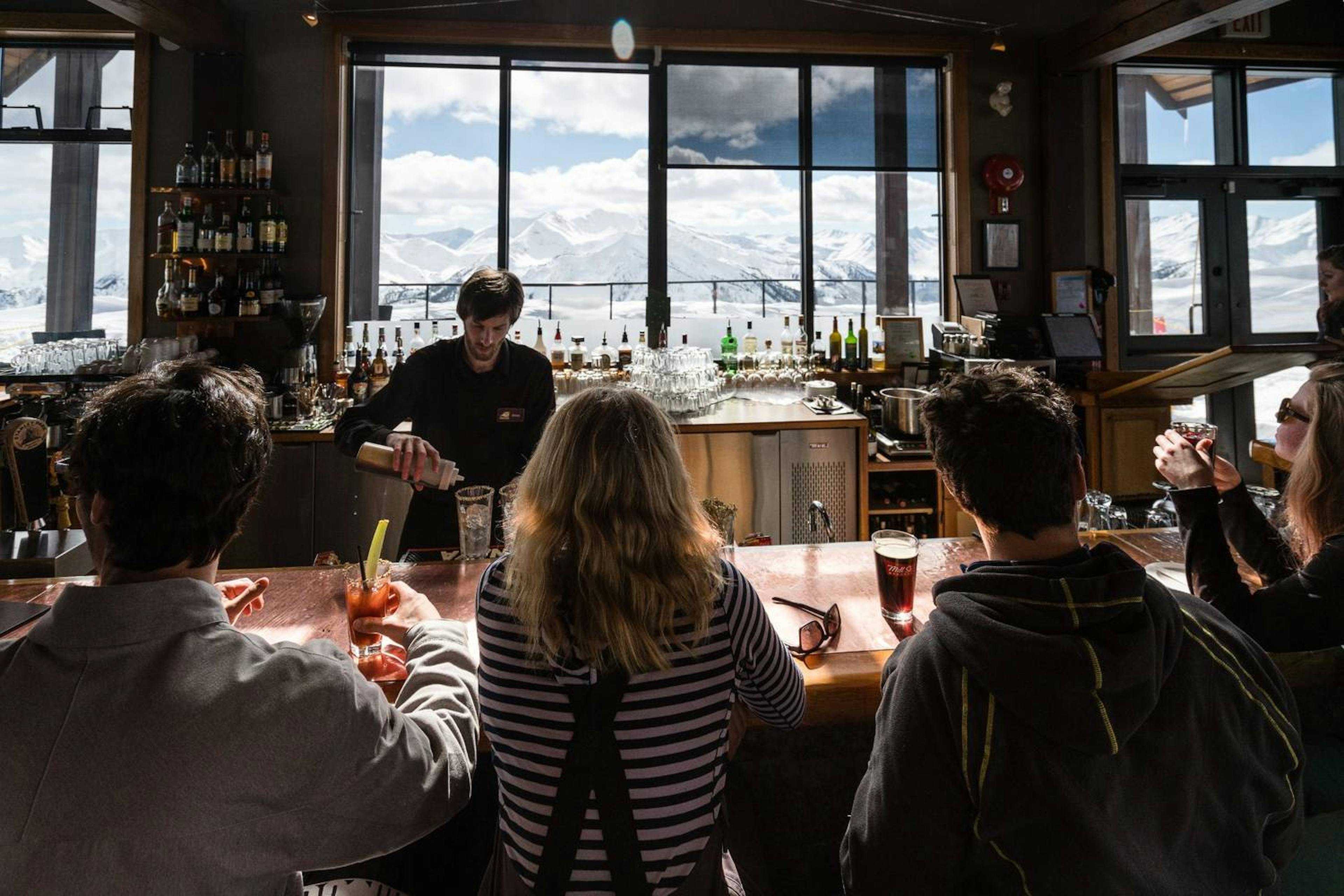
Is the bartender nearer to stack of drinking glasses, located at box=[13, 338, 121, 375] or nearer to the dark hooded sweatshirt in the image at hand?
the dark hooded sweatshirt

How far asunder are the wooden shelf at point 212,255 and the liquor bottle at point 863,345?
3.53m

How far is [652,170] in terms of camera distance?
5004 millimetres

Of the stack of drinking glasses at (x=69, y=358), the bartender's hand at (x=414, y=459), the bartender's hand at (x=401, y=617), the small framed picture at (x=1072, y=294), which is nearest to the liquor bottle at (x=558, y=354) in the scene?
the stack of drinking glasses at (x=69, y=358)

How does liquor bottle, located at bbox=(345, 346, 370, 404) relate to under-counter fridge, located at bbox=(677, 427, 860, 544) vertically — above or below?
above

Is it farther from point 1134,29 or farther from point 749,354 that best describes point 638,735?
point 1134,29

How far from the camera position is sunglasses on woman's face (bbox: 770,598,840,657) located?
4.84ft

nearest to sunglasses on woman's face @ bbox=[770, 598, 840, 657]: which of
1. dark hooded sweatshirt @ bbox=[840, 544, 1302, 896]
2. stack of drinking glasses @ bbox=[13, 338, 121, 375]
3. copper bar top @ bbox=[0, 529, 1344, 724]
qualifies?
copper bar top @ bbox=[0, 529, 1344, 724]

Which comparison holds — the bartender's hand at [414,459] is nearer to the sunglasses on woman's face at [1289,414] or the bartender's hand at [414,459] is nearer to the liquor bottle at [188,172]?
the sunglasses on woman's face at [1289,414]

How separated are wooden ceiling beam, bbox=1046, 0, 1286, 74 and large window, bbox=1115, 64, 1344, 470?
2.18 ft

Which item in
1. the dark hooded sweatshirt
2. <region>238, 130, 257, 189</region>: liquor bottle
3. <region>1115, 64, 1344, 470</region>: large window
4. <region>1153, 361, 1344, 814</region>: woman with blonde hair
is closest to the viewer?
the dark hooded sweatshirt

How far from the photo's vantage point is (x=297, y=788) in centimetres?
85

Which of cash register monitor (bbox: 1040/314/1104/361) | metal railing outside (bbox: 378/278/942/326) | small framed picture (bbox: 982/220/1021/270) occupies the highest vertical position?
small framed picture (bbox: 982/220/1021/270)

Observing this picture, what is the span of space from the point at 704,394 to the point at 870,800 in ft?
11.1

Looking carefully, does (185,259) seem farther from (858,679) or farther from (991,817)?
(991,817)
